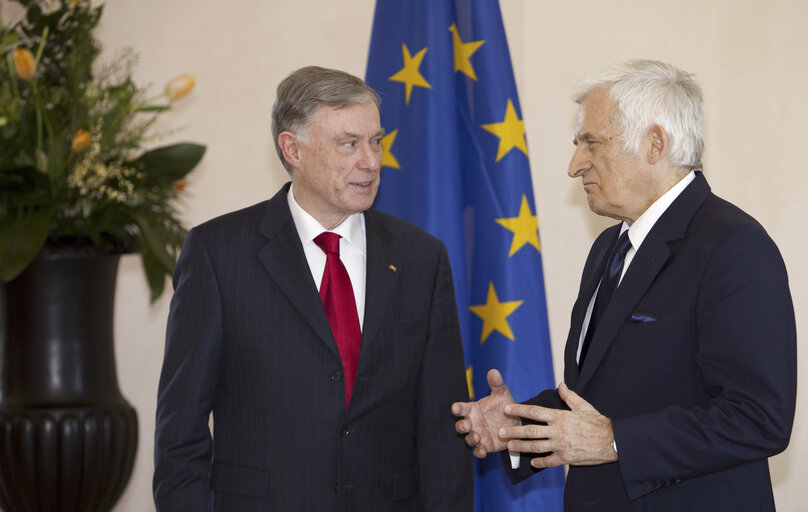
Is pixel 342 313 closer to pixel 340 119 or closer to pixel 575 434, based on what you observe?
pixel 340 119

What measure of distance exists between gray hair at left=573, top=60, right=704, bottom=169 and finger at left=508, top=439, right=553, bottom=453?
2.40ft

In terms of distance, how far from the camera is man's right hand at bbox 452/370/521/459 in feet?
8.17

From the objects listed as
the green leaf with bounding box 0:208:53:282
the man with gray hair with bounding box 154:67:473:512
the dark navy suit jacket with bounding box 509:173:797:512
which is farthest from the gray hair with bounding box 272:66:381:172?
the dark navy suit jacket with bounding box 509:173:797:512

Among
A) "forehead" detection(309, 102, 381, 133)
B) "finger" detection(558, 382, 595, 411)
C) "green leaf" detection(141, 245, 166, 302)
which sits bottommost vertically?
"finger" detection(558, 382, 595, 411)

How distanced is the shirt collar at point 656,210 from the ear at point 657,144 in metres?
0.09

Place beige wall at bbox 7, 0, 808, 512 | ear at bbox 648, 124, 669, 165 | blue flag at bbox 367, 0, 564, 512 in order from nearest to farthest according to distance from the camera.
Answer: ear at bbox 648, 124, 669, 165 → blue flag at bbox 367, 0, 564, 512 → beige wall at bbox 7, 0, 808, 512

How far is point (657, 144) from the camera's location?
7.20 ft

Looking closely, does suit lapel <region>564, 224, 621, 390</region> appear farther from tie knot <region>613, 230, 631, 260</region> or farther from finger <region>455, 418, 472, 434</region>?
finger <region>455, 418, 472, 434</region>

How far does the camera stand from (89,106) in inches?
98.2

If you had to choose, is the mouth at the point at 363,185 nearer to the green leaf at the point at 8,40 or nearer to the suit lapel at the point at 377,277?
the suit lapel at the point at 377,277

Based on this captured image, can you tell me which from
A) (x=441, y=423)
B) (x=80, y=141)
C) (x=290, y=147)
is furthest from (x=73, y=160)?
(x=441, y=423)

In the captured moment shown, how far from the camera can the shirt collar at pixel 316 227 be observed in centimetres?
252

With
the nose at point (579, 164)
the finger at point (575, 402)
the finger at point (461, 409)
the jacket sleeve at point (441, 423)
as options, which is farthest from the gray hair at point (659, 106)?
the finger at point (461, 409)

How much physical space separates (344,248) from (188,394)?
581 mm
